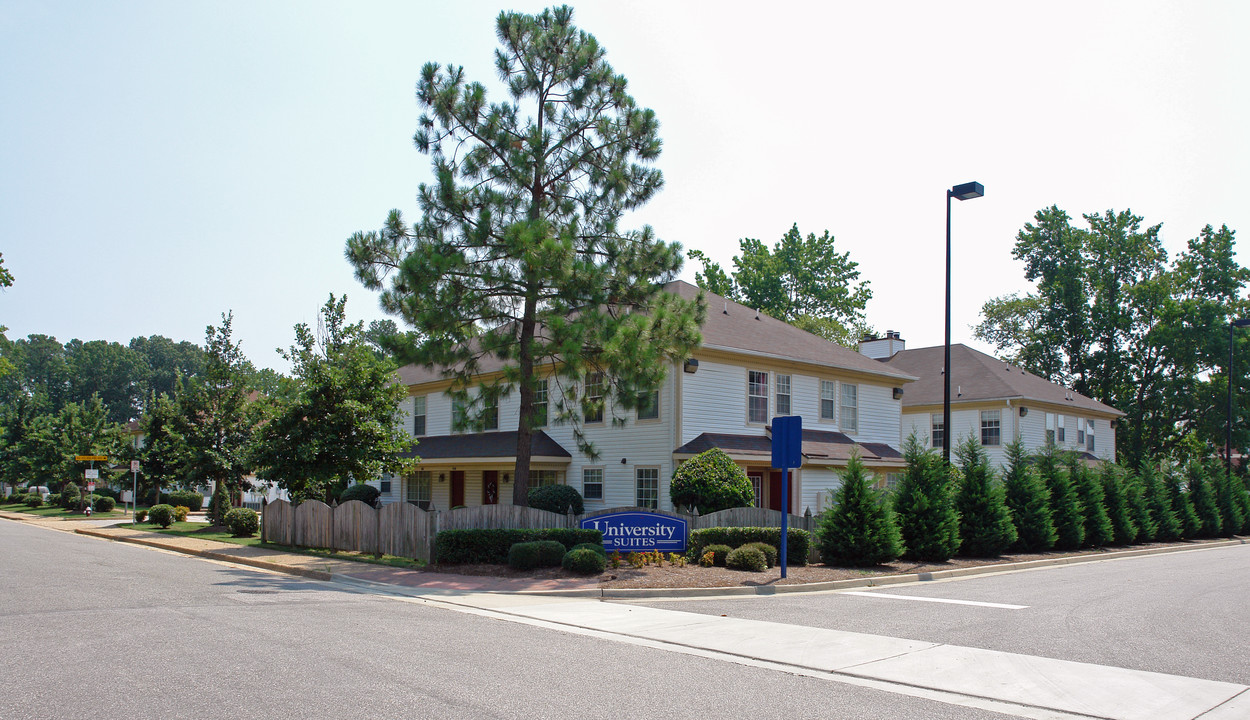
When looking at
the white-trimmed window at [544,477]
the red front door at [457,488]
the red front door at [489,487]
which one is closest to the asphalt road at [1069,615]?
the white-trimmed window at [544,477]

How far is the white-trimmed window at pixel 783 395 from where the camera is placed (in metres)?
27.4

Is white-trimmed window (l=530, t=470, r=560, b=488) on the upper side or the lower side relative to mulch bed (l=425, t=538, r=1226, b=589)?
upper

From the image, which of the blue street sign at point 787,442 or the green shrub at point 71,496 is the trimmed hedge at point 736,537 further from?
the green shrub at point 71,496

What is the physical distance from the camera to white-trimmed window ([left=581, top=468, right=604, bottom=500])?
87.7 feet

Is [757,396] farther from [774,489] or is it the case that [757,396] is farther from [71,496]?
[71,496]

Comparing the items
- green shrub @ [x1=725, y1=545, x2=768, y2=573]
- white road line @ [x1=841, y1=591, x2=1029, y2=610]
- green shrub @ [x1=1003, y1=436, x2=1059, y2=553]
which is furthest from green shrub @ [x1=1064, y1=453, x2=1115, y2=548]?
white road line @ [x1=841, y1=591, x2=1029, y2=610]

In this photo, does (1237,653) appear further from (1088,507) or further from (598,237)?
(1088,507)

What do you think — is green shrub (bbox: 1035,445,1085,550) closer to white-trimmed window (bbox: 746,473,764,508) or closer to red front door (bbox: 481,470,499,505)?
white-trimmed window (bbox: 746,473,764,508)

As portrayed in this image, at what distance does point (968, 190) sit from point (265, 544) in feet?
67.7

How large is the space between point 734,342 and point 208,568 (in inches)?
591

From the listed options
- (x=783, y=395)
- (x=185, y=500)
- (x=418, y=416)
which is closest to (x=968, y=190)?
(x=783, y=395)

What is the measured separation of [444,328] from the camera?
19.0 meters

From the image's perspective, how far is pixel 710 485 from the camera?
2148 cm

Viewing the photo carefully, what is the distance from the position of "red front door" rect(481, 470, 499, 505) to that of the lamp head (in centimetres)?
1693
